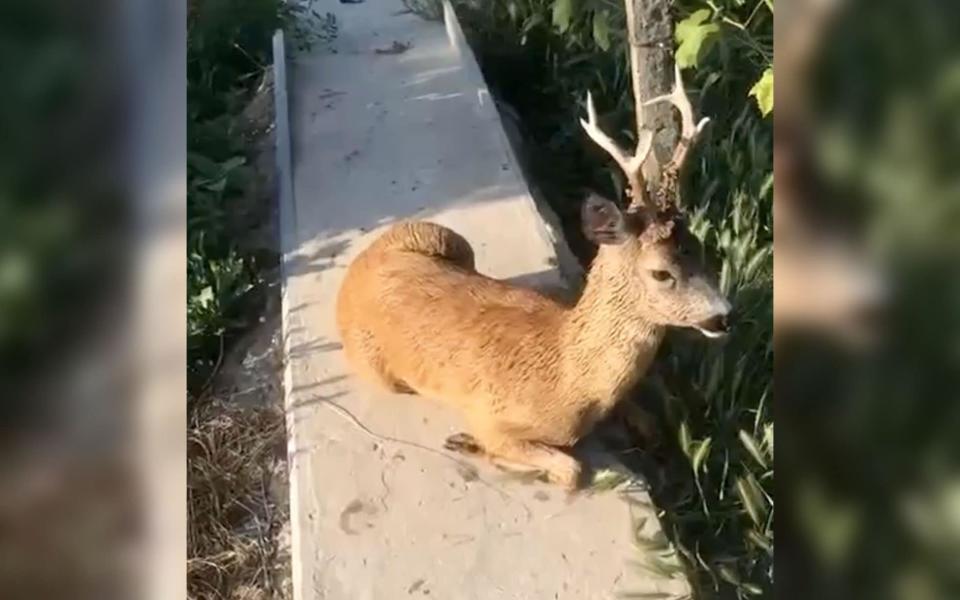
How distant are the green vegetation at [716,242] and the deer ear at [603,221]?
0.49 feet

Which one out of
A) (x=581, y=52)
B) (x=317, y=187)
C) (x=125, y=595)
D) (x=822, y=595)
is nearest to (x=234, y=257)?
(x=317, y=187)

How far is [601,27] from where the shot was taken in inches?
70.2

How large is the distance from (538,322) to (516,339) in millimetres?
28

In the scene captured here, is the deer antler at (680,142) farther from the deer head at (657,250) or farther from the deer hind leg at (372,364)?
the deer hind leg at (372,364)

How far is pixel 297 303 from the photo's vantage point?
154cm

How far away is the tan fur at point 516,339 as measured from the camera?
123 cm

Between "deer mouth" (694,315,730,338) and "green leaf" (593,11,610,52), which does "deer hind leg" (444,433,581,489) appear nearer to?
"deer mouth" (694,315,730,338)

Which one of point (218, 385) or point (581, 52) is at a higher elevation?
point (581, 52)

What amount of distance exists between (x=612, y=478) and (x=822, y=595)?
29.0 inches

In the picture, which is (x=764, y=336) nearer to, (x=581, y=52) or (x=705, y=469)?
(x=705, y=469)

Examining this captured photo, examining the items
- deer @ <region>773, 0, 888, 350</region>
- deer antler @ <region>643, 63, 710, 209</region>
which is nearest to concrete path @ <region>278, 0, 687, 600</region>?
deer antler @ <region>643, 63, 710, 209</region>

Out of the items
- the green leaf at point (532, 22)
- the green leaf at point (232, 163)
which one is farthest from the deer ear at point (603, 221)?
the green leaf at point (532, 22)

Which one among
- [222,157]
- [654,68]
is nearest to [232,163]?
[222,157]

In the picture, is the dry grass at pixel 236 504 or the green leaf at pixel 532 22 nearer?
the dry grass at pixel 236 504
